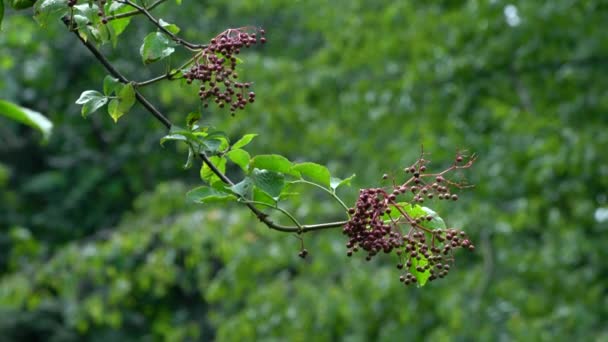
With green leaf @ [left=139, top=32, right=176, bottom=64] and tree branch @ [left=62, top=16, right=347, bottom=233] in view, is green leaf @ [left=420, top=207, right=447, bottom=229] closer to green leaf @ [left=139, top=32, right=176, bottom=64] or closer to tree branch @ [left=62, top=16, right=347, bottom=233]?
tree branch @ [left=62, top=16, right=347, bottom=233]

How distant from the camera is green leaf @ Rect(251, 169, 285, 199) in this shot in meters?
1.31

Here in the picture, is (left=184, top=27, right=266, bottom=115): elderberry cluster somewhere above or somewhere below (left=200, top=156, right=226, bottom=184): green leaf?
above

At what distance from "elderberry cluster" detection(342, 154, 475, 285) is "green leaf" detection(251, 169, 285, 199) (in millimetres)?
123

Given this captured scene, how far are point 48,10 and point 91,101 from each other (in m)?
0.13

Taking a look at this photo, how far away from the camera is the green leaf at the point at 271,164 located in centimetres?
132

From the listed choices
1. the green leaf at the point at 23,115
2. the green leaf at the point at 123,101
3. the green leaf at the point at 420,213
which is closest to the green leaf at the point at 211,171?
the green leaf at the point at 123,101

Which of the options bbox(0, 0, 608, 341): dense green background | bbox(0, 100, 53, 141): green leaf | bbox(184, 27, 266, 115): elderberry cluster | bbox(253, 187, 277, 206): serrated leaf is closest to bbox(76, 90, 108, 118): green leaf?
bbox(184, 27, 266, 115): elderberry cluster

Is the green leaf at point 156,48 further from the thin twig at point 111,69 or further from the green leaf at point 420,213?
the green leaf at point 420,213

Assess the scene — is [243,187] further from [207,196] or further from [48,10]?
[48,10]

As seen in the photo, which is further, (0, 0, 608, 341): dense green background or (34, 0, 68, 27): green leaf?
(0, 0, 608, 341): dense green background

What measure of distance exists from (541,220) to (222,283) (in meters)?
1.97

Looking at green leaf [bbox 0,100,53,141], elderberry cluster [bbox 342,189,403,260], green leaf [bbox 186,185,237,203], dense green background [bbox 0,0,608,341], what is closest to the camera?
green leaf [bbox 0,100,53,141]

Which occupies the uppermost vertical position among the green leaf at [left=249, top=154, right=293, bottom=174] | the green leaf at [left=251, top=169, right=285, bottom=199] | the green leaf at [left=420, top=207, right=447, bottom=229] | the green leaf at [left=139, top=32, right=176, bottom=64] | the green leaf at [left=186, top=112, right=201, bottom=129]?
the green leaf at [left=139, top=32, right=176, bottom=64]

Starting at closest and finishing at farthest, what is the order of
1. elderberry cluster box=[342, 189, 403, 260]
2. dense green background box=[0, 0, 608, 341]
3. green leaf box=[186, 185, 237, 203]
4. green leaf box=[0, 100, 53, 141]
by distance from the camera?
1. green leaf box=[0, 100, 53, 141]
2. elderberry cluster box=[342, 189, 403, 260]
3. green leaf box=[186, 185, 237, 203]
4. dense green background box=[0, 0, 608, 341]
